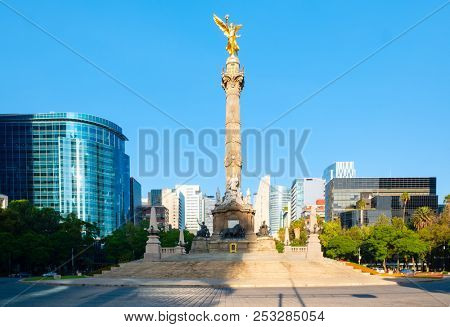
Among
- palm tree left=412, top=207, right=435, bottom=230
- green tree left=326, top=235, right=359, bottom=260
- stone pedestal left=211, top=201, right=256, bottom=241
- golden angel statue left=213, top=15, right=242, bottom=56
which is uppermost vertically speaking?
golden angel statue left=213, top=15, right=242, bottom=56

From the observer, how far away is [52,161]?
149 meters

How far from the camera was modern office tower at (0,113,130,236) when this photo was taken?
148 metres

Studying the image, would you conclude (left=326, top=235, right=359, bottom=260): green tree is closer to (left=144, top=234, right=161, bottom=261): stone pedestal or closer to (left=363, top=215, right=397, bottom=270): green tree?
(left=363, top=215, right=397, bottom=270): green tree

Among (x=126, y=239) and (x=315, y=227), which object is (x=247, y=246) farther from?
(x=126, y=239)

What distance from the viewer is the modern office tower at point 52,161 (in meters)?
148

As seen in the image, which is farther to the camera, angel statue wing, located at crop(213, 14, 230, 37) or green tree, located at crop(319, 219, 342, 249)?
green tree, located at crop(319, 219, 342, 249)

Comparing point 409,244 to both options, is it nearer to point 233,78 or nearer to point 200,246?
point 200,246

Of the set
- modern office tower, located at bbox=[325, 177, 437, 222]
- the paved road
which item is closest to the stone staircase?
the paved road

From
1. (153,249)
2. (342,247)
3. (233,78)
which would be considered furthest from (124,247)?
(342,247)
